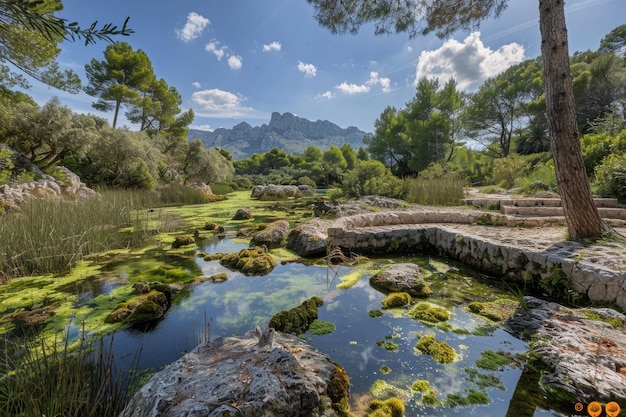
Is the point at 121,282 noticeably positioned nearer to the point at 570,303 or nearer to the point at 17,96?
the point at 570,303

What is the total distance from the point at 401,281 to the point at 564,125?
2970 millimetres

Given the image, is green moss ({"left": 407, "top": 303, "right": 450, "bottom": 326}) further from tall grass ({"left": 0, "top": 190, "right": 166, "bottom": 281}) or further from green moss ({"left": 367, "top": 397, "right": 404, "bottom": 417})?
tall grass ({"left": 0, "top": 190, "right": 166, "bottom": 281})

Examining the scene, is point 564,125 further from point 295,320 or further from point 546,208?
point 295,320

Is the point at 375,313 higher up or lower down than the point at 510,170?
lower down

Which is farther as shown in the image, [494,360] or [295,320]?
[295,320]

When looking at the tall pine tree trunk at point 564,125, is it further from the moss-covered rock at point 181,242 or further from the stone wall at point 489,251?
the moss-covered rock at point 181,242

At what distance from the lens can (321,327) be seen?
8.47ft

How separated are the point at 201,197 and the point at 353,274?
40.9 ft

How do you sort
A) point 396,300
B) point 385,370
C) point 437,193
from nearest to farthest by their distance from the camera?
point 385,370 < point 396,300 < point 437,193

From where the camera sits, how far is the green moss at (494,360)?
6.38ft

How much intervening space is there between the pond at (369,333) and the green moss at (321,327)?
0.19ft

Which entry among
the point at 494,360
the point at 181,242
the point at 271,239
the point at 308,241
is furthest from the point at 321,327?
the point at 181,242

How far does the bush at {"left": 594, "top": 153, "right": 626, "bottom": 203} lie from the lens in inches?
215

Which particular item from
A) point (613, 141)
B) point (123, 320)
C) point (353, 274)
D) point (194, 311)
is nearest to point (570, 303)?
point (353, 274)
